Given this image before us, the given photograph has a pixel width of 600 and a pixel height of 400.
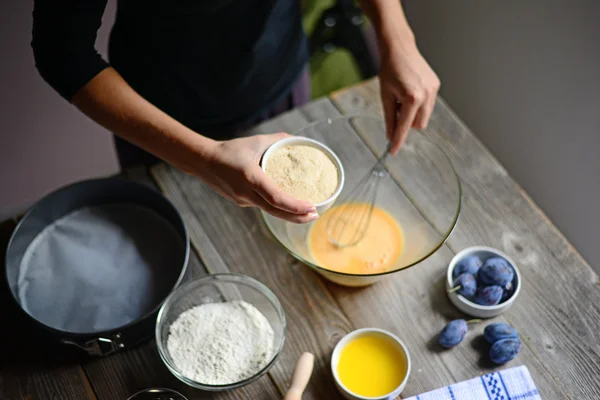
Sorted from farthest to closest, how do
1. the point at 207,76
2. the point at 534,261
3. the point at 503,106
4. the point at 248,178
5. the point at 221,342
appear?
the point at 503,106 < the point at 207,76 < the point at 534,261 < the point at 221,342 < the point at 248,178

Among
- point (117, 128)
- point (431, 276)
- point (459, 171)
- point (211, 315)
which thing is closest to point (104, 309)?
point (211, 315)

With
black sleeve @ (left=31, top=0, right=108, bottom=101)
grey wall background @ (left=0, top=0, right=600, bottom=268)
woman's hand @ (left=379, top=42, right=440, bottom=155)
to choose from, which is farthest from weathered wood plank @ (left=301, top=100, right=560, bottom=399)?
grey wall background @ (left=0, top=0, right=600, bottom=268)

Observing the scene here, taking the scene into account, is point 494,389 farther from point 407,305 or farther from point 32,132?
point 32,132

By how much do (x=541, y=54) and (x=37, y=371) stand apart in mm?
1532

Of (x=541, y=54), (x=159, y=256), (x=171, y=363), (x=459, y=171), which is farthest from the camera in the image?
(x=541, y=54)

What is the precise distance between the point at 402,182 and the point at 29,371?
736mm

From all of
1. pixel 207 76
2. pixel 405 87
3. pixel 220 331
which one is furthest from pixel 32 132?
pixel 405 87

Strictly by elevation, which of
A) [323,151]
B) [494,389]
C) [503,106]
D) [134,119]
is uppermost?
[134,119]

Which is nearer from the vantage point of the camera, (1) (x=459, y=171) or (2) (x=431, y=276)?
(2) (x=431, y=276)

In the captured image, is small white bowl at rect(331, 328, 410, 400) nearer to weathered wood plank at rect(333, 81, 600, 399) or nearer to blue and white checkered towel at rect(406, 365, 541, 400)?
blue and white checkered towel at rect(406, 365, 541, 400)

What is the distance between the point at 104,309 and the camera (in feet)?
Answer: 3.53

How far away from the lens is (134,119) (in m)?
1.02

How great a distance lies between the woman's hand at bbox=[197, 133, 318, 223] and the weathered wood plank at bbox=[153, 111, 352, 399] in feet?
0.67

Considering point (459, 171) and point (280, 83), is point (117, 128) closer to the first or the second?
point (280, 83)
